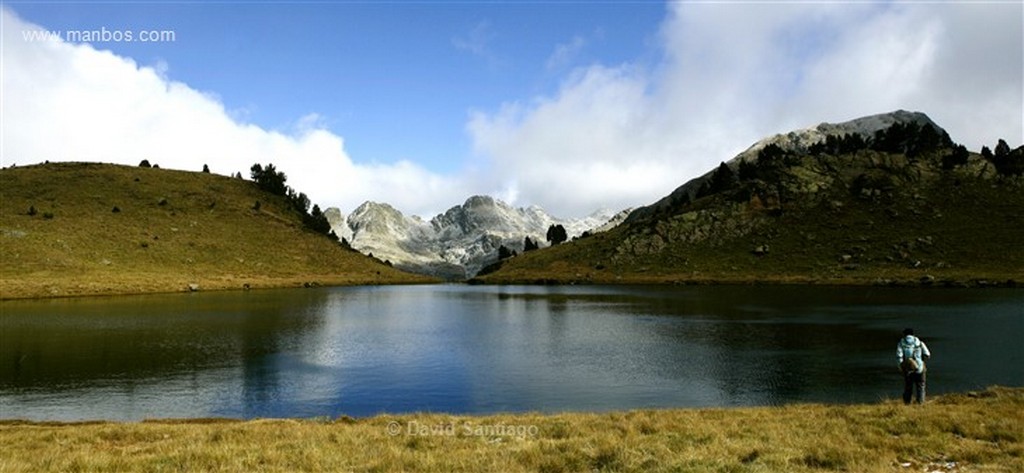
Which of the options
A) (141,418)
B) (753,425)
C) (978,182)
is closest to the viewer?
(753,425)

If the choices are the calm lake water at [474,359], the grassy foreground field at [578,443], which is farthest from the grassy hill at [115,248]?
the grassy foreground field at [578,443]

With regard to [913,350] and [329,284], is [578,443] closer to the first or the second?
[913,350]

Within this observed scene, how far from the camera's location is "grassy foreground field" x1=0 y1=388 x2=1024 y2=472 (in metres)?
17.2

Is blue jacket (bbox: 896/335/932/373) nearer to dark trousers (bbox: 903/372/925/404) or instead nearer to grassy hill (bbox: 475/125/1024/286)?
dark trousers (bbox: 903/372/925/404)

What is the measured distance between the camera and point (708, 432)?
856 inches

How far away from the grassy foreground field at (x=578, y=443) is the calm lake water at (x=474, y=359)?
32.1 feet

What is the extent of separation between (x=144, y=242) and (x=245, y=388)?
499 feet

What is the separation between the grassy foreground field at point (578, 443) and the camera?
1716 cm

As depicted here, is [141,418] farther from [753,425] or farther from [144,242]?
[144,242]

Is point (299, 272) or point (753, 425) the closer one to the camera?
point (753, 425)

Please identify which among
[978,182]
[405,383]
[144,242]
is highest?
[978,182]

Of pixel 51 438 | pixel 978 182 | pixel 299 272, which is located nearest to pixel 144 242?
pixel 299 272

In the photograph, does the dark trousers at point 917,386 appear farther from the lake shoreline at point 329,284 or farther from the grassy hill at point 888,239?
the grassy hill at point 888,239

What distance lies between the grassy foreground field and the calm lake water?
32.1ft
